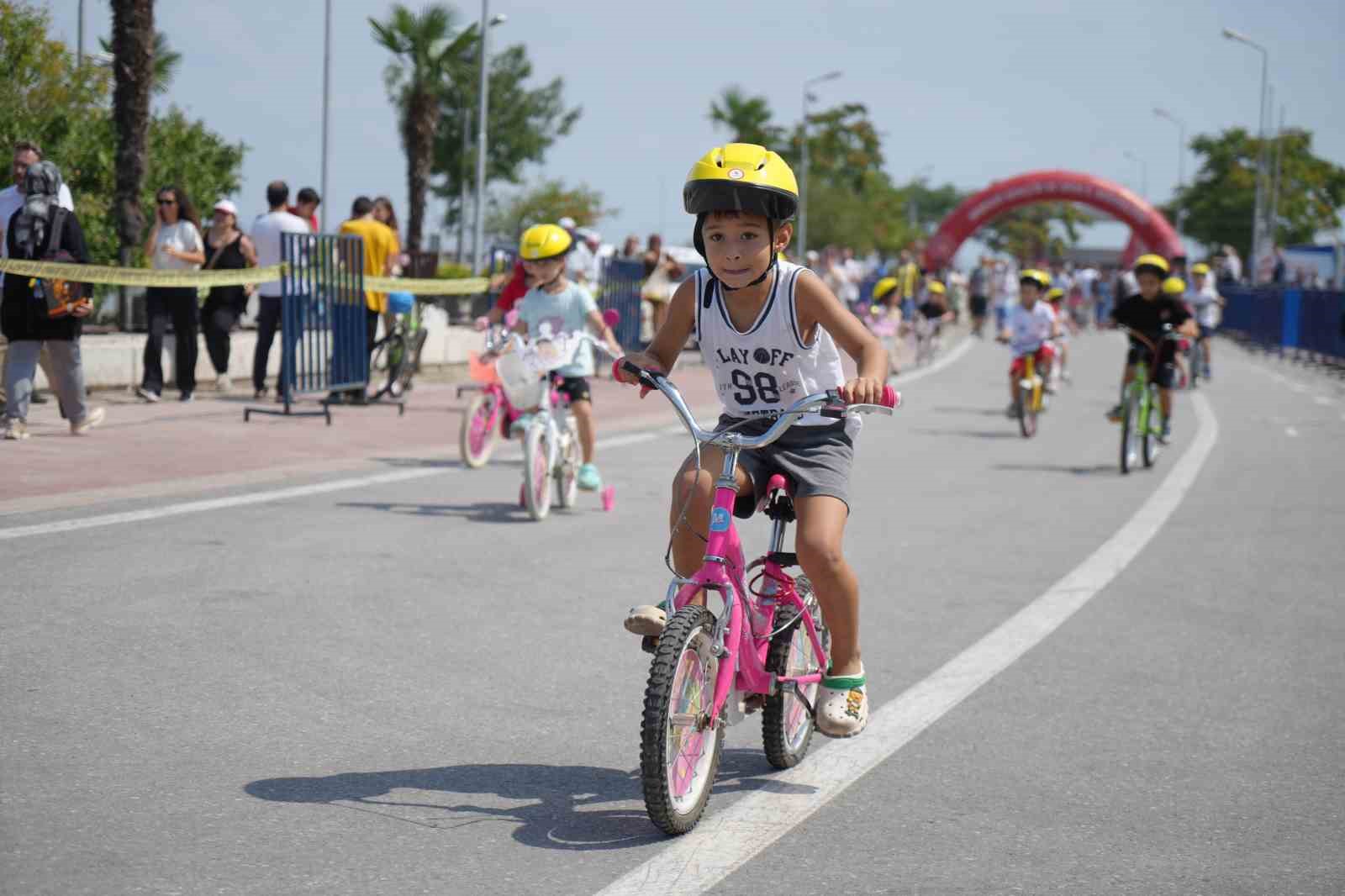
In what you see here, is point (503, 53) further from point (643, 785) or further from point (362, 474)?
point (643, 785)

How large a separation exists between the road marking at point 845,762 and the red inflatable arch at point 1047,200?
48.4 metres

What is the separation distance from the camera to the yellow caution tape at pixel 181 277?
39.8 feet

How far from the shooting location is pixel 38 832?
14.4 feet

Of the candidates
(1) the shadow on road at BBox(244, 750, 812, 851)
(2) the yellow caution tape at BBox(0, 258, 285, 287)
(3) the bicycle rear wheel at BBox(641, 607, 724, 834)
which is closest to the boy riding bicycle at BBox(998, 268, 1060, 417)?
(2) the yellow caution tape at BBox(0, 258, 285, 287)

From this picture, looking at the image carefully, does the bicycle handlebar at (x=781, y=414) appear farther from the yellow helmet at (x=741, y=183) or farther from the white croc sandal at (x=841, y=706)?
the white croc sandal at (x=841, y=706)

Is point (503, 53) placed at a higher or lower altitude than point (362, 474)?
higher

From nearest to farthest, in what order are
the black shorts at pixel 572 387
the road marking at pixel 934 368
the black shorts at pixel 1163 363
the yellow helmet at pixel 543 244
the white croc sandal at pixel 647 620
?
1. the white croc sandal at pixel 647 620
2. the yellow helmet at pixel 543 244
3. the black shorts at pixel 572 387
4. the black shorts at pixel 1163 363
5. the road marking at pixel 934 368

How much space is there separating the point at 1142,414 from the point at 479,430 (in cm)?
569

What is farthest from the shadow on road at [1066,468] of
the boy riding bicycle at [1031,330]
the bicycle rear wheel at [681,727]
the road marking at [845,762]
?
the bicycle rear wheel at [681,727]

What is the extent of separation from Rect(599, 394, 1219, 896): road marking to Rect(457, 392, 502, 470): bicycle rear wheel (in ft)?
15.2

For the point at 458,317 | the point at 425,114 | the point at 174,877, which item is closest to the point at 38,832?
the point at 174,877

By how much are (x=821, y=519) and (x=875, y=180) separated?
321 feet

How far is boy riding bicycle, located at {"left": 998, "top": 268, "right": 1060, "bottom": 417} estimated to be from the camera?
704 inches

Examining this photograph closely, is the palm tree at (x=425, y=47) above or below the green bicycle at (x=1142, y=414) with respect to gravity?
above
